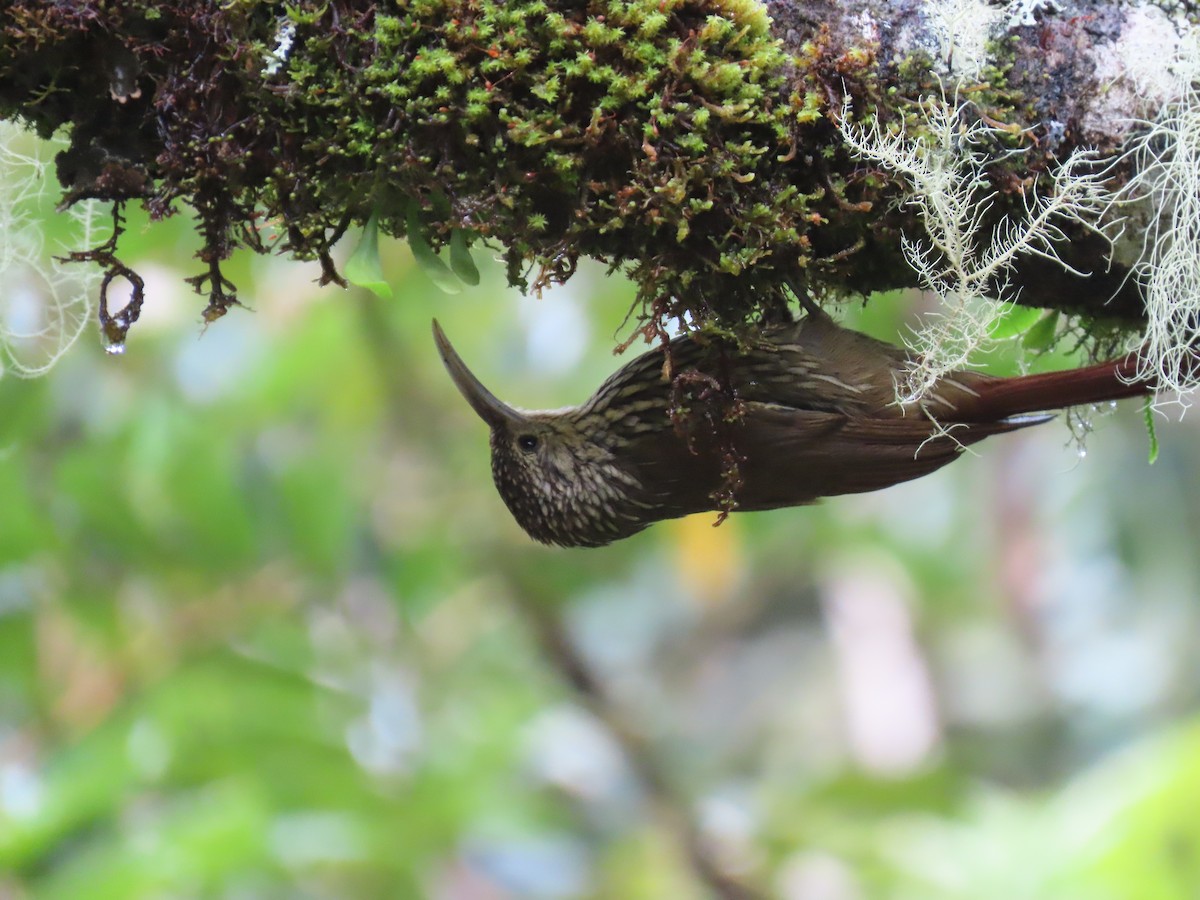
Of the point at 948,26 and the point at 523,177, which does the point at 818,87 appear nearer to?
the point at 948,26

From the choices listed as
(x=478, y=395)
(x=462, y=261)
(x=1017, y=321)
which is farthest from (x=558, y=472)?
(x=1017, y=321)

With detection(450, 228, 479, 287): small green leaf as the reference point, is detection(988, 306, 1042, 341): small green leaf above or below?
above

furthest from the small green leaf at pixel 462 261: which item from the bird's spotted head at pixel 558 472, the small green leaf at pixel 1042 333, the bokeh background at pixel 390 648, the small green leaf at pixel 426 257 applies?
the small green leaf at pixel 1042 333

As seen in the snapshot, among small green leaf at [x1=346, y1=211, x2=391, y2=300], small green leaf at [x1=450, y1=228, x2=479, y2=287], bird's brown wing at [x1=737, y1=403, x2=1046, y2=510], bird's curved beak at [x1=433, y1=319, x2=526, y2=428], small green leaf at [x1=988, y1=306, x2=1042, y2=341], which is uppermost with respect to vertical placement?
small green leaf at [x1=988, y1=306, x2=1042, y2=341]

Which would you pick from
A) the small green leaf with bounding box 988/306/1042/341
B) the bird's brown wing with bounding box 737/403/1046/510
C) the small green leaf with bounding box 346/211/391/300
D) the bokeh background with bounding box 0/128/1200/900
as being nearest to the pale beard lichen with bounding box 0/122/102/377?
the bokeh background with bounding box 0/128/1200/900

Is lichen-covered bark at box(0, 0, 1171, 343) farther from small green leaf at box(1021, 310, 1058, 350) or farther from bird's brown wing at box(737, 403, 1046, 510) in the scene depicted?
small green leaf at box(1021, 310, 1058, 350)

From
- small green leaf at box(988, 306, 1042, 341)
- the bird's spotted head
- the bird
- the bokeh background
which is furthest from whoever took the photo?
the bokeh background

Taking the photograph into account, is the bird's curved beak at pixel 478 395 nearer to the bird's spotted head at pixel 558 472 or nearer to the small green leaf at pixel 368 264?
the bird's spotted head at pixel 558 472
